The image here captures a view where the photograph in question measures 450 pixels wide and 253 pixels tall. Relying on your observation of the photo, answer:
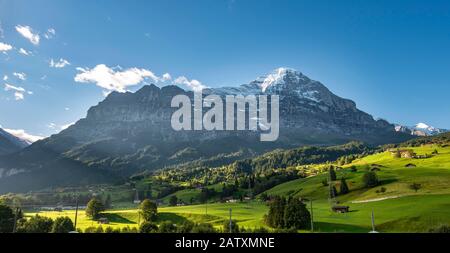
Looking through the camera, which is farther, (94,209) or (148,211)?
(94,209)

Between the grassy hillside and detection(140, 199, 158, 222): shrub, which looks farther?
detection(140, 199, 158, 222): shrub

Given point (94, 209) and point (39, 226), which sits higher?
point (39, 226)

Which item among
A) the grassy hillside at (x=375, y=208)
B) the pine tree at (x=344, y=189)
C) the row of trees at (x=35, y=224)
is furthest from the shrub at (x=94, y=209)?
the pine tree at (x=344, y=189)

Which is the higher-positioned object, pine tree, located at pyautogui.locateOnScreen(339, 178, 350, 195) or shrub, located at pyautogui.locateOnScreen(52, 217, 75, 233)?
pine tree, located at pyautogui.locateOnScreen(339, 178, 350, 195)

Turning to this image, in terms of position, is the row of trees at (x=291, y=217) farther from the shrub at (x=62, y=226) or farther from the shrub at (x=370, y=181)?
the shrub at (x=370, y=181)

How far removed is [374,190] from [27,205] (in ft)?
565

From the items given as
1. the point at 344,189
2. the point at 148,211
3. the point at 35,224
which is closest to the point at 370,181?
the point at 344,189

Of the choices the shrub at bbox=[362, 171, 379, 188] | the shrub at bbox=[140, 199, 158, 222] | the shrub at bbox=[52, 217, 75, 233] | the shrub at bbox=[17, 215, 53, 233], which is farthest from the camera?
the shrub at bbox=[362, 171, 379, 188]

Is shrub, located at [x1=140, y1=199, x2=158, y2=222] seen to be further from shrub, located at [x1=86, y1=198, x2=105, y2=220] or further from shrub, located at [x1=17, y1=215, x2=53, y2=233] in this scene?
shrub, located at [x1=17, y1=215, x2=53, y2=233]

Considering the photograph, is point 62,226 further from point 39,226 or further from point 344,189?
point 344,189

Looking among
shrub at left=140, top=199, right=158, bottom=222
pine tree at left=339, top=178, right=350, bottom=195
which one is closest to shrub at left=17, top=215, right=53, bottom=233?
shrub at left=140, top=199, right=158, bottom=222

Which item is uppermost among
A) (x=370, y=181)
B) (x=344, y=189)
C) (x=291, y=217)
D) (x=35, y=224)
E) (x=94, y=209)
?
(x=370, y=181)
